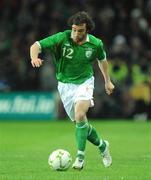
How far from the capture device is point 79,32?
39.0ft

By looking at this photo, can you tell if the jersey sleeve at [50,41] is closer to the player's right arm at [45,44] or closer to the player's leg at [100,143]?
the player's right arm at [45,44]

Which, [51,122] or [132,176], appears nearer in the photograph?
[132,176]

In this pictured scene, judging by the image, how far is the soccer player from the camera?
11.9 m

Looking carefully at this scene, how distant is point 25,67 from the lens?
25.8 m

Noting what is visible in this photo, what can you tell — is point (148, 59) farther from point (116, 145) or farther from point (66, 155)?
point (66, 155)

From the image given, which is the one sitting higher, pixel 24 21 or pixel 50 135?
pixel 24 21

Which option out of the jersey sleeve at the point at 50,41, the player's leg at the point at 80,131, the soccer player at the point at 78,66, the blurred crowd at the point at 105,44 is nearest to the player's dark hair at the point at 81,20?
the soccer player at the point at 78,66

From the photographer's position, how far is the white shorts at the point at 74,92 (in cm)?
1208

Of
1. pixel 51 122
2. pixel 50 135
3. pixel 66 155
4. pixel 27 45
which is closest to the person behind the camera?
pixel 66 155

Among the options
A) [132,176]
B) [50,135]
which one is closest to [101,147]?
[132,176]

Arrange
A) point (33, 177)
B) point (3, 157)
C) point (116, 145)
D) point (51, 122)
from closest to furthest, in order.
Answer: point (33, 177), point (3, 157), point (116, 145), point (51, 122)

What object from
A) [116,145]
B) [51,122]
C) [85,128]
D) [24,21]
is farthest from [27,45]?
[85,128]

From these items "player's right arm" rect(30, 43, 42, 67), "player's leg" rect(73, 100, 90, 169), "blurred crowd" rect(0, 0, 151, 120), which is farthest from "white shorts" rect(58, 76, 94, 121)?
"blurred crowd" rect(0, 0, 151, 120)

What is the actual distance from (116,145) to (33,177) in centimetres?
636
